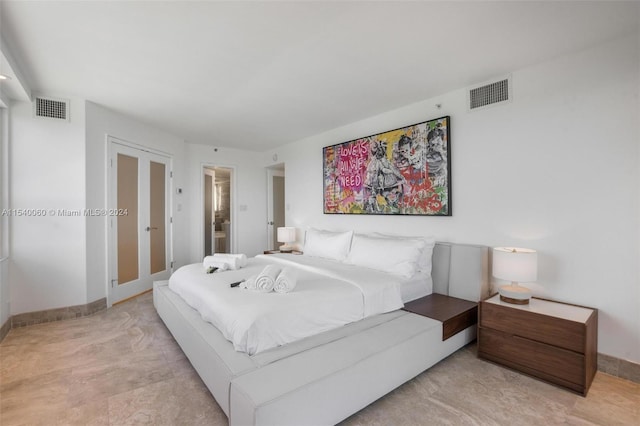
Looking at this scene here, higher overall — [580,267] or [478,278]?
[580,267]

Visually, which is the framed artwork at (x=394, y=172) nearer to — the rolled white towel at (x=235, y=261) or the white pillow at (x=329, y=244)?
the white pillow at (x=329, y=244)

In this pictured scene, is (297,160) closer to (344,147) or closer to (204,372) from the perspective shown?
(344,147)

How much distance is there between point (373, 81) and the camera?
2.80 m

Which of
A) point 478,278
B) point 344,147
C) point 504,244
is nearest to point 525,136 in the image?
point 504,244

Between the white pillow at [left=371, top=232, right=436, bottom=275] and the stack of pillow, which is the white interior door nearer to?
the stack of pillow

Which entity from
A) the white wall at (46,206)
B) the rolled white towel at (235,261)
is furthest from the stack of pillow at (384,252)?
the white wall at (46,206)

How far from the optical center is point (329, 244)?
370 centimetres

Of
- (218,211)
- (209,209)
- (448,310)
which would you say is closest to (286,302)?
(448,310)

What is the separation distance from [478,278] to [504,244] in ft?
1.30

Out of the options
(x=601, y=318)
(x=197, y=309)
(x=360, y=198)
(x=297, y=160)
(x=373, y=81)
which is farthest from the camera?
(x=297, y=160)

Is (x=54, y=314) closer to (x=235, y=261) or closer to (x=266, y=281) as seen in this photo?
(x=235, y=261)

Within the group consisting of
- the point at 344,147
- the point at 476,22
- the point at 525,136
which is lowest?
the point at 525,136

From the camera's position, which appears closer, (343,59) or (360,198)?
(343,59)

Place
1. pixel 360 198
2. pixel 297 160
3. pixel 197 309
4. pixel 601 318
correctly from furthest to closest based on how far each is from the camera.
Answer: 1. pixel 297 160
2. pixel 360 198
3. pixel 197 309
4. pixel 601 318
